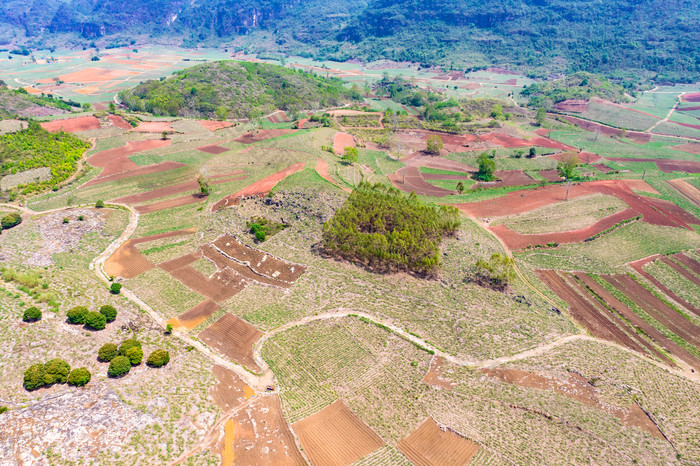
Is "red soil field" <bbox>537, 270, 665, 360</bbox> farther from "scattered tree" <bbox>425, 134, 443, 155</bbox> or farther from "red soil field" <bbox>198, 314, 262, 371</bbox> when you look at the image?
"scattered tree" <bbox>425, 134, 443, 155</bbox>

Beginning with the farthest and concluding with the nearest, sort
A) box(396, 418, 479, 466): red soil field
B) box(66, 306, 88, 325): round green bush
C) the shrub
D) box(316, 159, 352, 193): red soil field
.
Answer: box(316, 159, 352, 193): red soil field < the shrub < box(66, 306, 88, 325): round green bush < box(396, 418, 479, 466): red soil field

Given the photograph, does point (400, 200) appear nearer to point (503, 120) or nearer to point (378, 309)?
point (378, 309)

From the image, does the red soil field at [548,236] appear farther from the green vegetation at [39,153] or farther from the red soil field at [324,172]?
the green vegetation at [39,153]

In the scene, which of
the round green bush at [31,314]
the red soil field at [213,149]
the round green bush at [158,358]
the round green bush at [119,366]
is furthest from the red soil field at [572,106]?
the round green bush at [31,314]

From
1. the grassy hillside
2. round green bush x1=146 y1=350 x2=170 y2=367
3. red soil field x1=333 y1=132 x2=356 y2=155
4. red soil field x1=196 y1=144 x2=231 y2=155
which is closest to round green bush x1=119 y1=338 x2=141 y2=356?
round green bush x1=146 y1=350 x2=170 y2=367

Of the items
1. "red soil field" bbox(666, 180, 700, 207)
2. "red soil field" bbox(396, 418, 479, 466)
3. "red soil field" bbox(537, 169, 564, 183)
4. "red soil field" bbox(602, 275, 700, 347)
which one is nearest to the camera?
"red soil field" bbox(396, 418, 479, 466)

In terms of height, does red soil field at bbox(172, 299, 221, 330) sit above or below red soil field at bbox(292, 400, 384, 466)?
below
